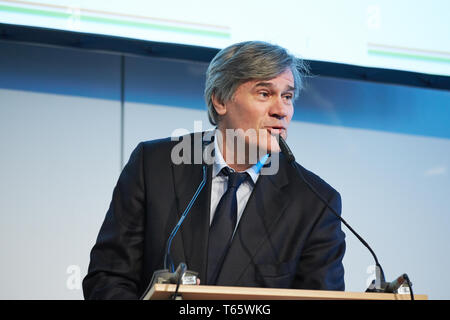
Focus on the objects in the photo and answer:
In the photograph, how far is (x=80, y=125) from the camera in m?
3.00

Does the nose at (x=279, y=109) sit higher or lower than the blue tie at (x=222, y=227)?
higher

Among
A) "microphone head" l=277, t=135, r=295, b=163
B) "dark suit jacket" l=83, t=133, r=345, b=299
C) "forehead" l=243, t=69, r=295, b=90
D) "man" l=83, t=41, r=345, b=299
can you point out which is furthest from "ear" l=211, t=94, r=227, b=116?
"microphone head" l=277, t=135, r=295, b=163

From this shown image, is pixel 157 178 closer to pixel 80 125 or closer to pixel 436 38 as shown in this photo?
pixel 80 125

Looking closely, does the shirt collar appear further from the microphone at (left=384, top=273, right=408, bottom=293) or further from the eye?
the microphone at (left=384, top=273, right=408, bottom=293)

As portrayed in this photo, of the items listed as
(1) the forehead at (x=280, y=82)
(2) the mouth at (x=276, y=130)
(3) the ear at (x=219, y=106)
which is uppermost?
(1) the forehead at (x=280, y=82)

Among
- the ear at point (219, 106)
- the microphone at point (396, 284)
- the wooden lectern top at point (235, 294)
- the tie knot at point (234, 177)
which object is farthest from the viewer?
the ear at point (219, 106)

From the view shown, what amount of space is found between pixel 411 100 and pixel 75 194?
177 centimetres

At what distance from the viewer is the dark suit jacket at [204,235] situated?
2078 mm

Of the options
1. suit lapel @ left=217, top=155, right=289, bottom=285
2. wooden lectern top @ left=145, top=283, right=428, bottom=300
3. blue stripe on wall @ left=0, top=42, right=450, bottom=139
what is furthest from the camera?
blue stripe on wall @ left=0, top=42, right=450, bottom=139

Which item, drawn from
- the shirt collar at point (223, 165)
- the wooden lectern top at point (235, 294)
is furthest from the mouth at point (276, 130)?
the wooden lectern top at point (235, 294)

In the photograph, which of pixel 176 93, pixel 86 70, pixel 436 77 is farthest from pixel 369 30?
pixel 86 70

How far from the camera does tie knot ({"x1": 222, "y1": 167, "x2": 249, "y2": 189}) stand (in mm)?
2209

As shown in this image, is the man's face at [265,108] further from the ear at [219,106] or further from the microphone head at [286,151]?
the microphone head at [286,151]

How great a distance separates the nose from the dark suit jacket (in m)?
0.22
